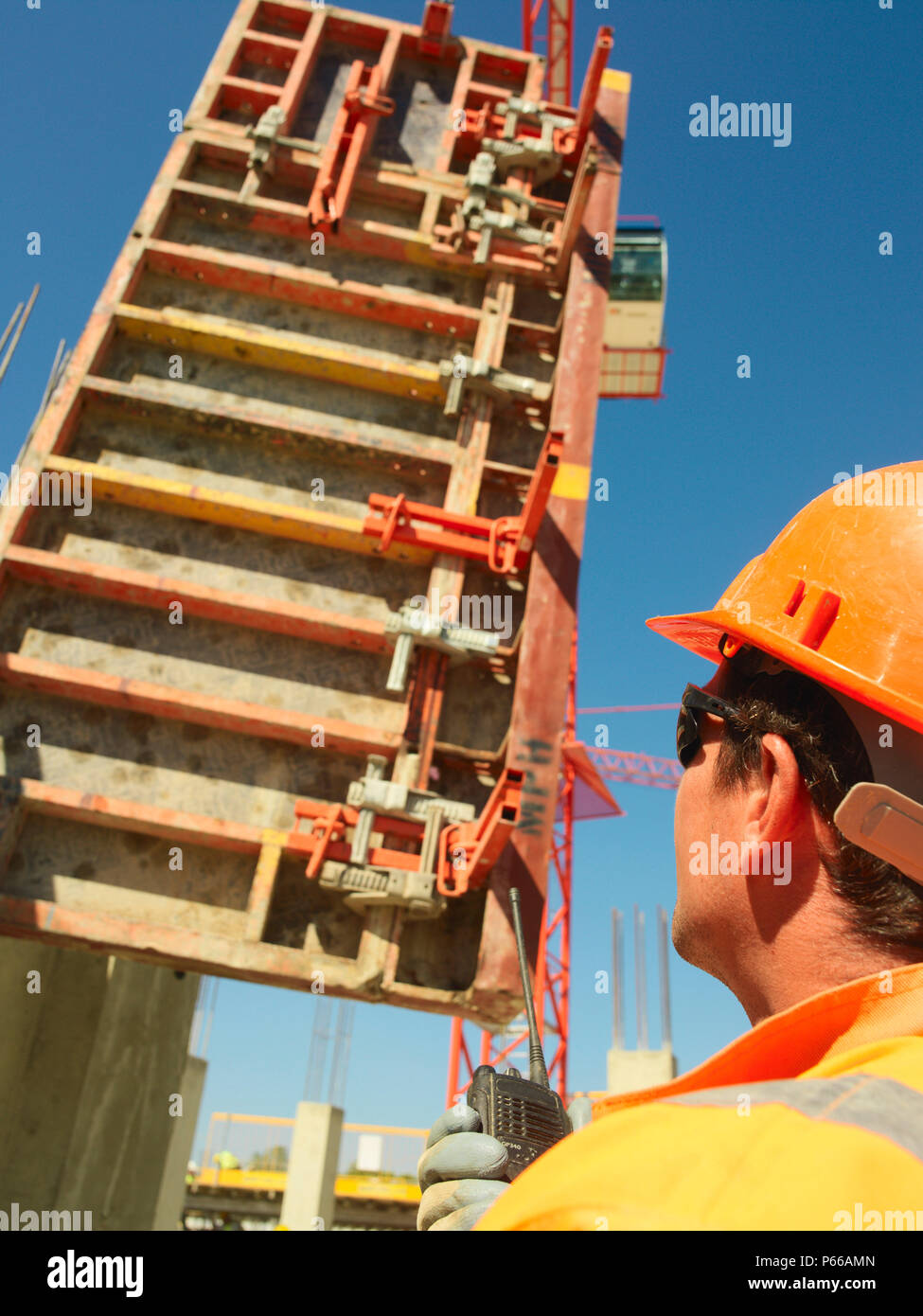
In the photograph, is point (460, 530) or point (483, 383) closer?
point (460, 530)

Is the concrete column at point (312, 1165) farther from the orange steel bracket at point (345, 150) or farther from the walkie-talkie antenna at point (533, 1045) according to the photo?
the walkie-talkie antenna at point (533, 1045)

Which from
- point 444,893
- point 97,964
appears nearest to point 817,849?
point 444,893

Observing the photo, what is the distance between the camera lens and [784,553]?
184 cm

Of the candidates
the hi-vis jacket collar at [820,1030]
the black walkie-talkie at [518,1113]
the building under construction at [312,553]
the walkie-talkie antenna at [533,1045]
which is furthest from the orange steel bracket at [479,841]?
the hi-vis jacket collar at [820,1030]

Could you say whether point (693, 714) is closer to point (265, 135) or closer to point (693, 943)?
point (693, 943)

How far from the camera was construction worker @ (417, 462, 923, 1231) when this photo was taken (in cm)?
74

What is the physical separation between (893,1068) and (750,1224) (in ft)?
0.83

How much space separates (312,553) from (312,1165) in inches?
594

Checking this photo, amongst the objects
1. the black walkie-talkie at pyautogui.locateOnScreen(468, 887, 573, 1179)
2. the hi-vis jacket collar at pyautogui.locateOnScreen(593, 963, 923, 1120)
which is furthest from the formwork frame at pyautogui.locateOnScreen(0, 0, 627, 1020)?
→ the hi-vis jacket collar at pyautogui.locateOnScreen(593, 963, 923, 1120)

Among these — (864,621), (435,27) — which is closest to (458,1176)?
(864,621)

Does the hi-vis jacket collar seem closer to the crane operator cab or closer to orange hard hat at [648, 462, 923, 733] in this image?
orange hard hat at [648, 462, 923, 733]

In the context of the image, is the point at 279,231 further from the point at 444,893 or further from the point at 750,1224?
the point at 750,1224

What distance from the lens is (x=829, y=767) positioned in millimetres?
1441
